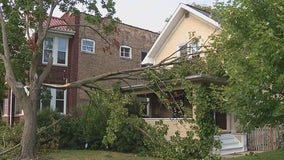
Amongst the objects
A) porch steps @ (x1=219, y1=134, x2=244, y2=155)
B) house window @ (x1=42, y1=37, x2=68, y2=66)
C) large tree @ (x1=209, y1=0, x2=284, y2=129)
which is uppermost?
house window @ (x1=42, y1=37, x2=68, y2=66)

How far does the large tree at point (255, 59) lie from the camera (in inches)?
377

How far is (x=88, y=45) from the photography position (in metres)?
27.7

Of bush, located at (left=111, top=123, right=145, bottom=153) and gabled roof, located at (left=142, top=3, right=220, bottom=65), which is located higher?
gabled roof, located at (left=142, top=3, right=220, bottom=65)

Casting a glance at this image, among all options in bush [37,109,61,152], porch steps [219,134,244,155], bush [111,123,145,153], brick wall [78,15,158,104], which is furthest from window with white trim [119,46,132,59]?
porch steps [219,134,244,155]

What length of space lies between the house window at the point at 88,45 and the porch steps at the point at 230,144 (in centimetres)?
1233

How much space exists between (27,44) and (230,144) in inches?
390

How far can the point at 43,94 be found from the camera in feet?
63.4

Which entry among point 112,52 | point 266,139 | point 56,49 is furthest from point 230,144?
point 112,52

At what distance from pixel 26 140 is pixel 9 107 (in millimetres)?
14079

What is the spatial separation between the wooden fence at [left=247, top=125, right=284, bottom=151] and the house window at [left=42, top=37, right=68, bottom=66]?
Result: 13.1 m

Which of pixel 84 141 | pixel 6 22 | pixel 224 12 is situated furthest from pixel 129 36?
pixel 224 12

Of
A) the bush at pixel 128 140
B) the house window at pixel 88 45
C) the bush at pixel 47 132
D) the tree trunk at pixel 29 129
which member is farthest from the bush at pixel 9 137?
the house window at pixel 88 45

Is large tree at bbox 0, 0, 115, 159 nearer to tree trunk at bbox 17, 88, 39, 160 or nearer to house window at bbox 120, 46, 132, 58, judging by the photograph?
tree trunk at bbox 17, 88, 39, 160

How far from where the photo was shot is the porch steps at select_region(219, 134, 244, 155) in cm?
1812
